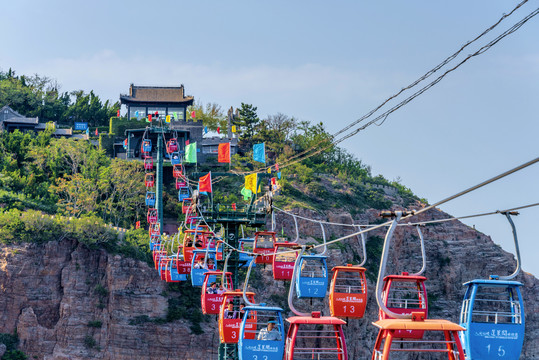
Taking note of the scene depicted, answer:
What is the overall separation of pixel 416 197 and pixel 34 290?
3464 cm

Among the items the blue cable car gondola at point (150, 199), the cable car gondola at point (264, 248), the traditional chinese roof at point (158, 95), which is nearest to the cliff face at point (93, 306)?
the blue cable car gondola at point (150, 199)

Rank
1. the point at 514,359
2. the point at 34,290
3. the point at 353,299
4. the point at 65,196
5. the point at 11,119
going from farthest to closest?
1. the point at 11,119
2. the point at 65,196
3. the point at 34,290
4. the point at 353,299
5. the point at 514,359

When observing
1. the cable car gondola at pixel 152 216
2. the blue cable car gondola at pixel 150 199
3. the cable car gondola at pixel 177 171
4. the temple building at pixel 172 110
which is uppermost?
the temple building at pixel 172 110

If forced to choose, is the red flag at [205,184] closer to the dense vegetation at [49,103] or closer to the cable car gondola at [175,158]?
the cable car gondola at [175,158]

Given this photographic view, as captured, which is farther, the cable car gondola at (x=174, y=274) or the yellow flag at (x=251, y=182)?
the cable car gondola at (x=174, y=274)

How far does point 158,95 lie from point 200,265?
3647 centimetres

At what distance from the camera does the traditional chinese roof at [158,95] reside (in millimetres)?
72000

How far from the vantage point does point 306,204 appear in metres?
62.7

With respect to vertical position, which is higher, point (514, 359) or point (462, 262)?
point (462, 262)

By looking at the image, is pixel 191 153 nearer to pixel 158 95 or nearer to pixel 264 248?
pixel 264 248

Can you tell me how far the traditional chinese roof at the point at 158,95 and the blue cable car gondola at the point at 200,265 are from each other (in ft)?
113

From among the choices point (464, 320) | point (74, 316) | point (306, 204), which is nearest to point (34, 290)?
point (74, 316)

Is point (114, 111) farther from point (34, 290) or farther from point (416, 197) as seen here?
point (34, 290)

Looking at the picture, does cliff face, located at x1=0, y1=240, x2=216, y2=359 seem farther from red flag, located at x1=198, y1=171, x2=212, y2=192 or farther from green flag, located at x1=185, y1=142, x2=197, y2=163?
red flag, located at x1=198, y1=171, x2=212, y2=192
